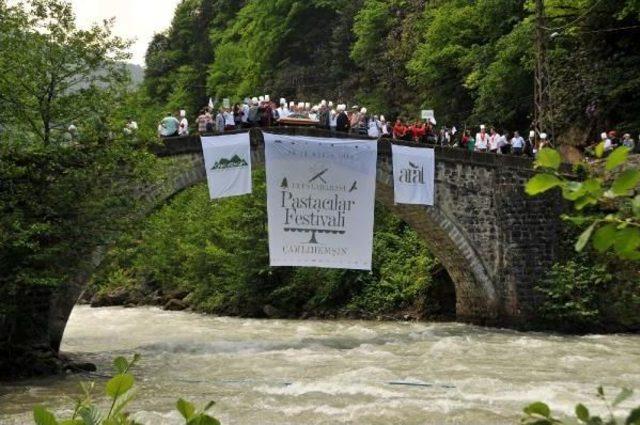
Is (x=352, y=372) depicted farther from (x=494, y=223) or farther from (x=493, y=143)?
(x=493, y=143)

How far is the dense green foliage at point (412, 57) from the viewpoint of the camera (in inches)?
892

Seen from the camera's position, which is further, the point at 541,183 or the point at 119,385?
the point at 119,385

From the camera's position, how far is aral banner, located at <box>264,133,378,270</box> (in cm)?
1658

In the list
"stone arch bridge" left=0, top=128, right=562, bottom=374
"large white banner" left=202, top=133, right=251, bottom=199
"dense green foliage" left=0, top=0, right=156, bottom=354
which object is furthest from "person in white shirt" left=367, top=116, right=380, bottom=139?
"dense green foliage" left=0, top=0, right=156, bottom=354

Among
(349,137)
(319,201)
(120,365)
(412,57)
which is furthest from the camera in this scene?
(412,57)

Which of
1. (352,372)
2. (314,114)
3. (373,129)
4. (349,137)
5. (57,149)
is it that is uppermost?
(314,114)

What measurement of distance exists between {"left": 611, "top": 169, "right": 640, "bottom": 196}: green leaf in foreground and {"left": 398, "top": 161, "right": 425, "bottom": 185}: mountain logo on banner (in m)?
16.4

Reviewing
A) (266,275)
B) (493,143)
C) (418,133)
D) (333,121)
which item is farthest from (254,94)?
(333,121)

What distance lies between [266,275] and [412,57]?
12.2 meters

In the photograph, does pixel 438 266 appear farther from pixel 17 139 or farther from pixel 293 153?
pixel 17 139

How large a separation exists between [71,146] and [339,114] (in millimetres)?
7787

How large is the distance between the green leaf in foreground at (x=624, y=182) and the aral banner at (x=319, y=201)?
1499 cm

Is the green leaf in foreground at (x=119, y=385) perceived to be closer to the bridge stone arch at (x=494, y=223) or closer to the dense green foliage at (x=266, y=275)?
the bridge stone arch at (x=494, y=223)

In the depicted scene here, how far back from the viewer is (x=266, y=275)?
24.7m
